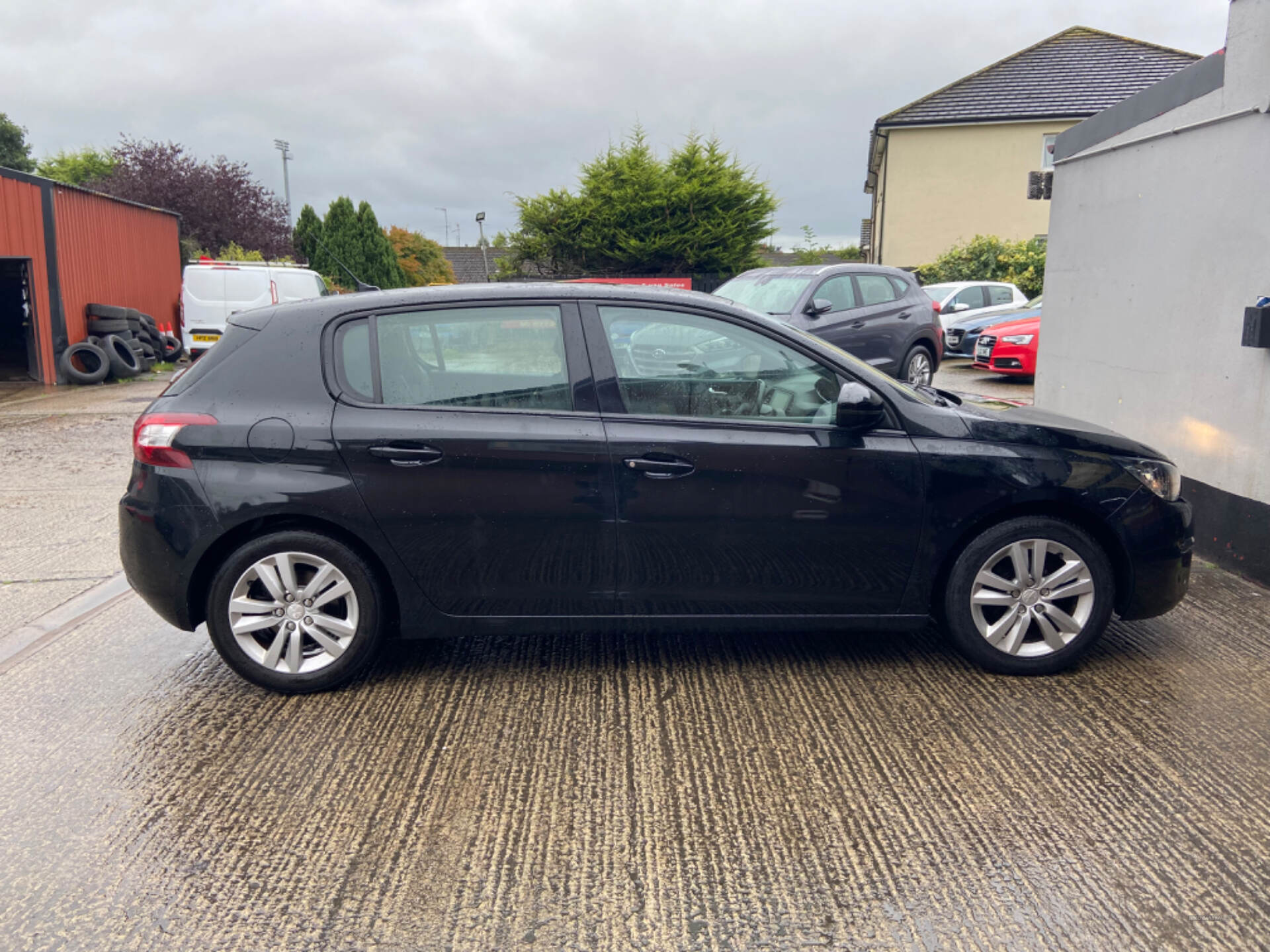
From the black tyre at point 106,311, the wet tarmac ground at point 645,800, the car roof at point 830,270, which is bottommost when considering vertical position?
the wet tarmac ground at point 645,800

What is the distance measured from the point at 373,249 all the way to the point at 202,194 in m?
6.33

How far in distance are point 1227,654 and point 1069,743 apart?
1366 mm

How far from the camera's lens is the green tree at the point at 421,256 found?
5928cm

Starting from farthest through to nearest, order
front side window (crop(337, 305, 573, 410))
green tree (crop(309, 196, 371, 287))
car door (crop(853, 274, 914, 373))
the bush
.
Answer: green tree (crop(309, 196, 371, 287))
the bush
car door (crop(853, 274, 914, 373))
front side window (crop(337, 305, 573, 410))

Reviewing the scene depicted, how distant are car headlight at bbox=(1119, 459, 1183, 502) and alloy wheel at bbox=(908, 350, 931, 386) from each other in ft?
27.1

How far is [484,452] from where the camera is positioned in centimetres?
384

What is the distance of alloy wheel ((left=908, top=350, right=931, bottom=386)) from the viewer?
1238 centimetres

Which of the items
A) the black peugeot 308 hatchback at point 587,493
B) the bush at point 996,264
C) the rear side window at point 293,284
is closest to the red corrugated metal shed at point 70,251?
the rear side window at point 293,284

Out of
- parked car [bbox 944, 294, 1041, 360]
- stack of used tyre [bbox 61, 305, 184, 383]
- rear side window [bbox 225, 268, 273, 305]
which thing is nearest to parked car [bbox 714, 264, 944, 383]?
parked car [bbox 944, 294, 1041, 360]

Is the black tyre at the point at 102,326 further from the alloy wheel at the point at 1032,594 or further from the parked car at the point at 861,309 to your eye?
the alloy wheel at the point at 1032,594

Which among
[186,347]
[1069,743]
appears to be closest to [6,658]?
[1069,743]

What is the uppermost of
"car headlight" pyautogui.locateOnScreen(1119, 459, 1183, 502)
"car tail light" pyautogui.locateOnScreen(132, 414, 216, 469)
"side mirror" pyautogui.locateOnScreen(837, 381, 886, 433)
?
"side mirror" pyautogui.locateOnScreen(837, 381, 886, 433)

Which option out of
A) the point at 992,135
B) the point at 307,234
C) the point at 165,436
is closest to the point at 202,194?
the point at 307,234

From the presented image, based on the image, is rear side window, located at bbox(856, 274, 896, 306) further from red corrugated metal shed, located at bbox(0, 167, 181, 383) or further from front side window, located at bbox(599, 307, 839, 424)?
red corrugated metal shed, located at bbox(0, 167, 181, 383)
